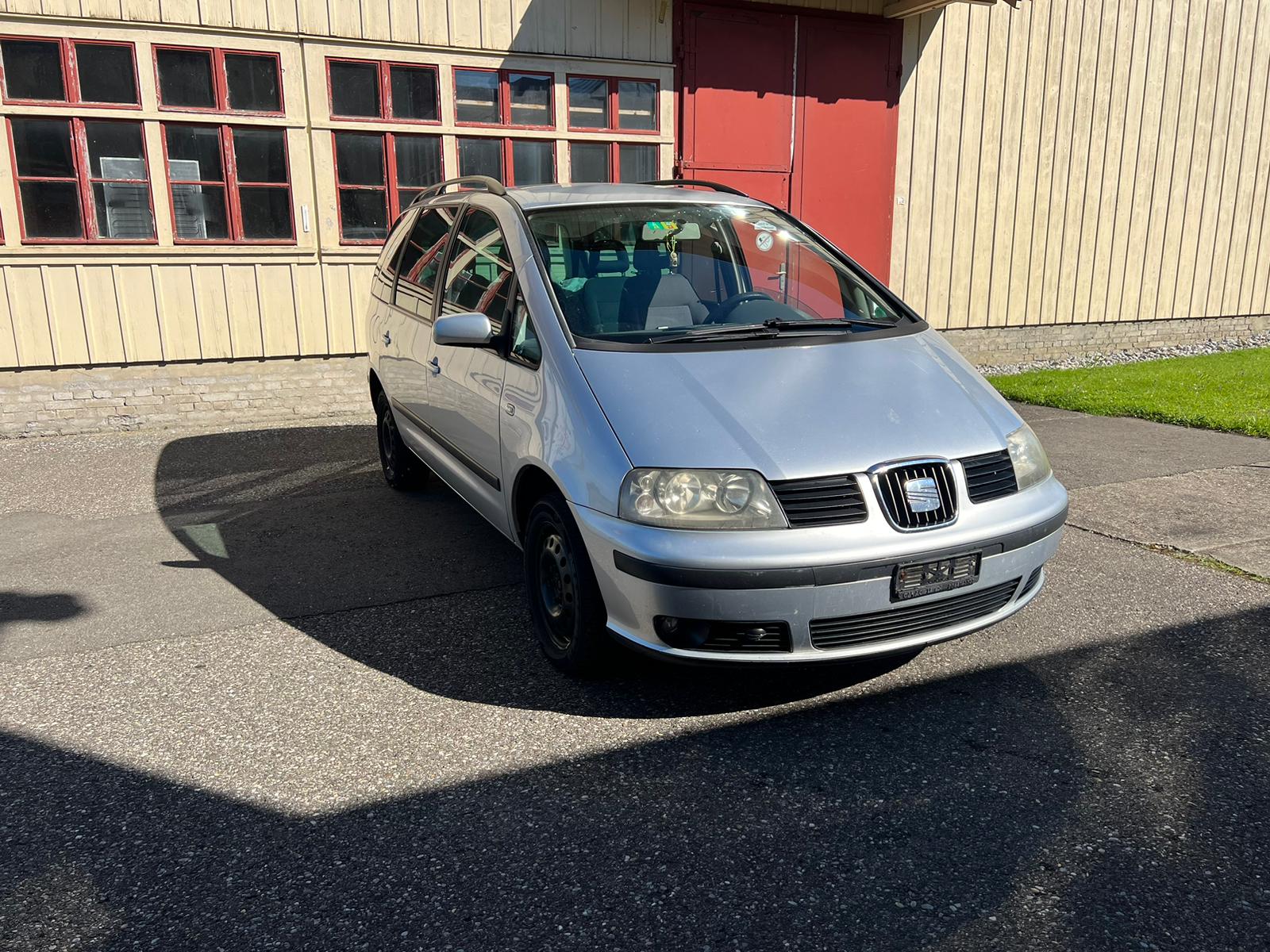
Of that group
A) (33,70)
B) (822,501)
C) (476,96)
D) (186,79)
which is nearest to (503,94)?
(476,96)

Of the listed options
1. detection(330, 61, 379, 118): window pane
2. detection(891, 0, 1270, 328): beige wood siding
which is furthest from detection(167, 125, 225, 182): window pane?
detection(891, 0, 1270, 328): beige wood siding

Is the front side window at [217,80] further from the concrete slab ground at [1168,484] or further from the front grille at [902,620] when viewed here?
the front grille at [902,620]

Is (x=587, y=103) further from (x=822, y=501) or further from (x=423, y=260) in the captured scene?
(x=822, y=501)

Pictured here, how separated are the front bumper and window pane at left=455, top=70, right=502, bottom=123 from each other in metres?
6.98

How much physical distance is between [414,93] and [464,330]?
19.8 feet

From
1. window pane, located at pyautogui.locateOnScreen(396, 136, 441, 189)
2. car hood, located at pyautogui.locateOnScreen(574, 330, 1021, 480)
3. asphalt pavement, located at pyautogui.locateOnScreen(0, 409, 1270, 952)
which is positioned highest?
window pane, located at pyautogui.locateOnScreen(396, 136, 441, 189)

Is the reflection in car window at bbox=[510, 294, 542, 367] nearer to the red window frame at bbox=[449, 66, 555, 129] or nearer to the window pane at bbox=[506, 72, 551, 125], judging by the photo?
the red window frame at bbox=[449, 66, 555, 129]

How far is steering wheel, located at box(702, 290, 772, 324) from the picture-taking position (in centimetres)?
398

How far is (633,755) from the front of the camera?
309 cm

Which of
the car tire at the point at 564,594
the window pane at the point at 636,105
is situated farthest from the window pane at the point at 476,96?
the car tire at the point at 564,594

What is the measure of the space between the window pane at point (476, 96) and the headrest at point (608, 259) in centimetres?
566

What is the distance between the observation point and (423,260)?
526 centimetres

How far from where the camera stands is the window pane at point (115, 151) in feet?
26.4

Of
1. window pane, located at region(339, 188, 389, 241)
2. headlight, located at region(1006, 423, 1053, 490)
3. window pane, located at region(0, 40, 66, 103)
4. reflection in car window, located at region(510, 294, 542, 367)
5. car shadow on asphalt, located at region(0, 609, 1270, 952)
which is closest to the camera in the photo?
car shadow on asphalt, located at region(0, 609, 1270, 952)
